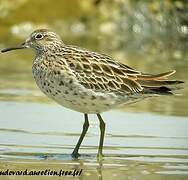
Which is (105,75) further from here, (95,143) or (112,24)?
Answer: (112,24)

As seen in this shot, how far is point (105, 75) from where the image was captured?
11.6 metres

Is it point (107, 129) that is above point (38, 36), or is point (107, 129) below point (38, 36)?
below

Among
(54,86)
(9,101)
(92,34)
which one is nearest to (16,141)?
(54,86)

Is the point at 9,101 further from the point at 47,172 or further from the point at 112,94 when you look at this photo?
the point at 47,172

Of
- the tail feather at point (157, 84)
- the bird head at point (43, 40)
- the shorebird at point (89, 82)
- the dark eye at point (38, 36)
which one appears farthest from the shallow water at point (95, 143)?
the dark eye at point (38, 36)

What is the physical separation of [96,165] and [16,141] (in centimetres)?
198

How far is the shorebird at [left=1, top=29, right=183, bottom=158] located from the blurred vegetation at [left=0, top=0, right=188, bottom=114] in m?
10.3

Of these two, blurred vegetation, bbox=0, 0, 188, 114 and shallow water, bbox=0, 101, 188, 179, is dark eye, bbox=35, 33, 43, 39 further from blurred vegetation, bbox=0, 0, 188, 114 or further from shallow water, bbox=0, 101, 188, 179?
blurred vegetation, bbox=0, 0, 188, 114

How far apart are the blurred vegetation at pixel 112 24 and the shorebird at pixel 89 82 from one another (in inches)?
405

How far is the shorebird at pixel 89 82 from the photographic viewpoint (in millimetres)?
11312

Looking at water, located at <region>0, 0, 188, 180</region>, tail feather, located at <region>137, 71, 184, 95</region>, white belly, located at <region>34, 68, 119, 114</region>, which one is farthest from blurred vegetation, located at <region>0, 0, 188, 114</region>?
white belly, located at <region>34, 68, 119, 114</region>

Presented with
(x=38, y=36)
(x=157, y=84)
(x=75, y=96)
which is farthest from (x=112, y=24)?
(x=75, y=96)

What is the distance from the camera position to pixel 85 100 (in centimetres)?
1129

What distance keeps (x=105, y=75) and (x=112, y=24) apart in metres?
18.6
